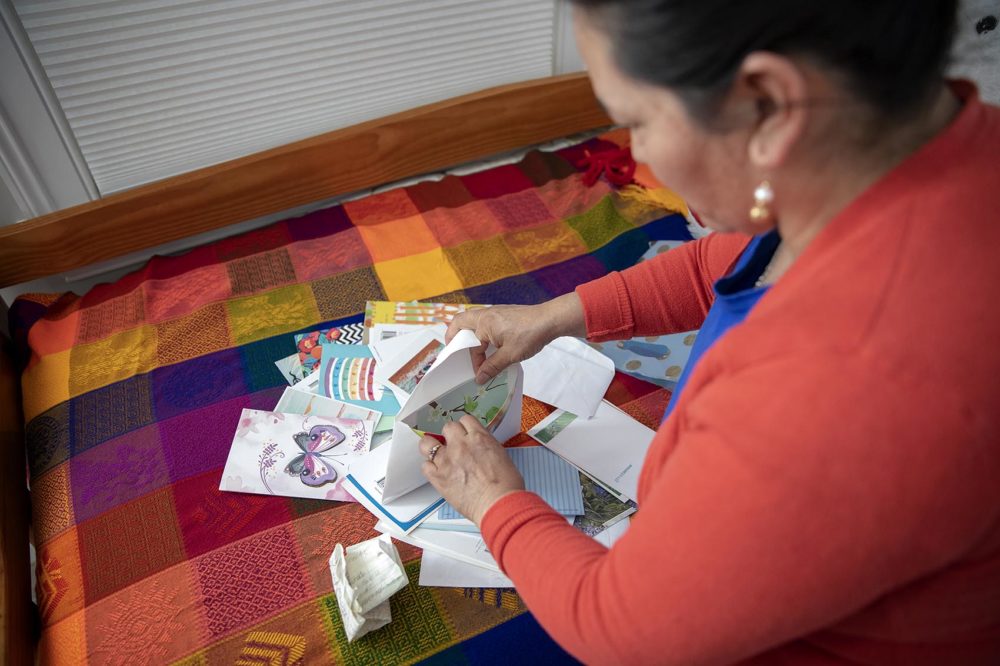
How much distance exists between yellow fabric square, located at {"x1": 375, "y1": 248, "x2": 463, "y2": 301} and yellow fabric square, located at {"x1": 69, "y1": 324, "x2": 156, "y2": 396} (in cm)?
50

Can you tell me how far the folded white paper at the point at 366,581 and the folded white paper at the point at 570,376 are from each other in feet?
1.28

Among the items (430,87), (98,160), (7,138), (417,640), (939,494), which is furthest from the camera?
(430,87)

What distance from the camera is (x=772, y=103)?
52 cm

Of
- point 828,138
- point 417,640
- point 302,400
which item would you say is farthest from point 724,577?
point 302,400

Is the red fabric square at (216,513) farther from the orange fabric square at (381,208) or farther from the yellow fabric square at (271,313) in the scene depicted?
the orange fabric square at (381,208)

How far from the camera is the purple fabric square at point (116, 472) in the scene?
118 cm

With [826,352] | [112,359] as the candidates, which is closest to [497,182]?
[112,359]

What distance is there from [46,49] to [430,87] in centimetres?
91

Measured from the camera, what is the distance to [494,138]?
2023mm

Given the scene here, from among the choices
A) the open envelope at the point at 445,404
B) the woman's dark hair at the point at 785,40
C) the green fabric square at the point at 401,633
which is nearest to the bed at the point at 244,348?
the green fabric square at the point at 401,633

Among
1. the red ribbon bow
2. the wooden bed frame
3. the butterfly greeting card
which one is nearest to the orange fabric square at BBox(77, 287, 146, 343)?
the wooden bed frame

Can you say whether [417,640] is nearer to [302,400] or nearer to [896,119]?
[302,400]

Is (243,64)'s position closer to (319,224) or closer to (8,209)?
(319,224)

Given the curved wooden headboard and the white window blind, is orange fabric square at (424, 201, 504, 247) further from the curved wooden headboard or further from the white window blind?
the white window blind
